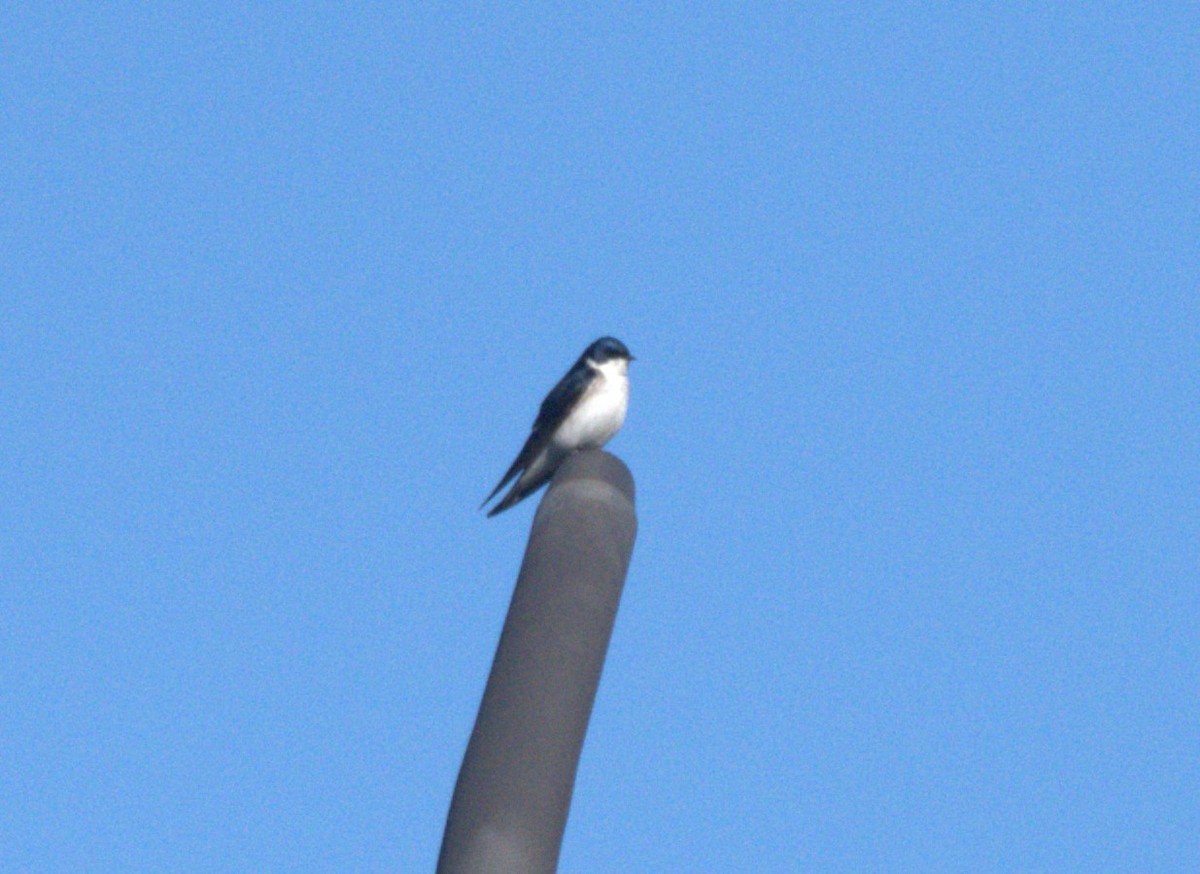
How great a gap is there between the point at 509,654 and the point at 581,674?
0.62 ft

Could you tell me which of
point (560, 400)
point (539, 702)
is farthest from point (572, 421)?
point (539, 702)

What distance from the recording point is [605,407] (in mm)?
12062

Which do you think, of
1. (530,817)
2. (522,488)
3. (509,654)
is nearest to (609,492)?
(509,654)

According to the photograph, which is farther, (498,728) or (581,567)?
(581,567)

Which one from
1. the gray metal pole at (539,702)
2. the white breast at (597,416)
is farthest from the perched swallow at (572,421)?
the gray metal pole at (539,702)

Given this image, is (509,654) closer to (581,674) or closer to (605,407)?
(581,674)

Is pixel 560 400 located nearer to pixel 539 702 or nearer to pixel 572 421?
pixel 572 421

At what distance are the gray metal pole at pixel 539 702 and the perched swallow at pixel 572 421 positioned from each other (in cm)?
609

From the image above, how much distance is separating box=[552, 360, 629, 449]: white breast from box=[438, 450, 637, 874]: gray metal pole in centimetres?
621

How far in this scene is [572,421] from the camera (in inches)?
472

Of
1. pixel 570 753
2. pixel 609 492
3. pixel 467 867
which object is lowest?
pixel 467 867

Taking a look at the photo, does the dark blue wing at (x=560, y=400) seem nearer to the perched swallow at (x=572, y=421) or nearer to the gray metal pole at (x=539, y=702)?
the perched swallow at (x=572, y=421)

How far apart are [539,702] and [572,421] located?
6.96 m

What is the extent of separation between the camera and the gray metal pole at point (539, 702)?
4.85 meters
